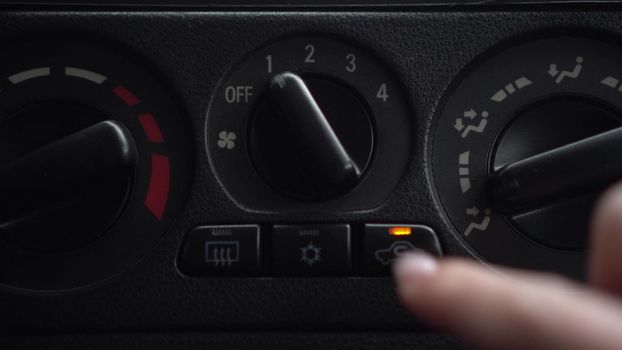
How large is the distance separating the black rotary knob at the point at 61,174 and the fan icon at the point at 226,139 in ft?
0.30

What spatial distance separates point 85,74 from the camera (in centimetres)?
79

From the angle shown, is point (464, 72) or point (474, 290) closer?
point (474, 290)

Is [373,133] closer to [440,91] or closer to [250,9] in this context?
[440,91]

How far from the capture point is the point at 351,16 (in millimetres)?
793

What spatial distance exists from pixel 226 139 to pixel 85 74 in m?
0.17

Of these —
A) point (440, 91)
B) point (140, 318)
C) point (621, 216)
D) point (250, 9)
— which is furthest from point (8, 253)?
point (621, 216)

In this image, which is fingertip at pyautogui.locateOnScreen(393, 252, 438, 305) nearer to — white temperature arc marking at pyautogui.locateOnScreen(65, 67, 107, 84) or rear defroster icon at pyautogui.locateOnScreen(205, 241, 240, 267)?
rear defroster icon at pyautogui.locateOnScreen(205, 241, 240, 267)

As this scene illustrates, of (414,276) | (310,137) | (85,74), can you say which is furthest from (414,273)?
(85,74)

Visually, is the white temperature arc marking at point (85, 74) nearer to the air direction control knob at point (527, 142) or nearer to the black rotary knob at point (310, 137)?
→ the black rotary knob at point (310, 137)

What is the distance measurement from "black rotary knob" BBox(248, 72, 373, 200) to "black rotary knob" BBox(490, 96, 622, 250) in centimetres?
15

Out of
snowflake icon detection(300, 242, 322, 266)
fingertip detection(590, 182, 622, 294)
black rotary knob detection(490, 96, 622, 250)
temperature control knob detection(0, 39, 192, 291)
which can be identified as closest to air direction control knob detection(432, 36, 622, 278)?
black rotary knob detection(490, 96, 622, 250)

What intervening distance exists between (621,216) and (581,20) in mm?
544

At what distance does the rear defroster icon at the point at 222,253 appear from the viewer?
0.73 meters

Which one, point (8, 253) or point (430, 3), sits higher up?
point (430, 3)
